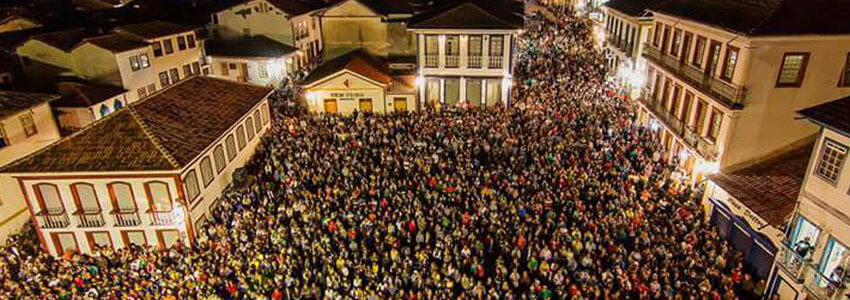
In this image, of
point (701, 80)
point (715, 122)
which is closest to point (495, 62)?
point (701, 80)

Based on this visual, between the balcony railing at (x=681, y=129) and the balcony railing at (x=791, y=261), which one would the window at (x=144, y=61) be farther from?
the balcony railing at (x=791, y=261)

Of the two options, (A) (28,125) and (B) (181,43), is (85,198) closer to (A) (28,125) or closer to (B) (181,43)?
(A) (28,125)

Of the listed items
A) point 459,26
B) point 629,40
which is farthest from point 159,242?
point 629,40

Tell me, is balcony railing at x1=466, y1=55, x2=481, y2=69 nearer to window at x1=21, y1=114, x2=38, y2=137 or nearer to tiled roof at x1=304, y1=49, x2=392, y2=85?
tiled roof at x1=304, y1=49, x2=392, y2=85

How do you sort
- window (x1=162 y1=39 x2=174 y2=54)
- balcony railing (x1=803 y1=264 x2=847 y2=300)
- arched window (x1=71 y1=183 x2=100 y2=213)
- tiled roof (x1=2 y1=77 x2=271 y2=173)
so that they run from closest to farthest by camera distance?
balcony railing (x1=803 y1=264 x2=847 y2=300) < tiled roof (x1=2 y1=77 x2=271 y2=173) < arched window (x1=71 y1=183 x2=100 y2=213) < window (x1=162 y1=39 x2=174 y2=54)

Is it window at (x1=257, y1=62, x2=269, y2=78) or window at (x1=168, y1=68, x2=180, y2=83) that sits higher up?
window at (x1=168, y1=68, x2=180, y2=83)

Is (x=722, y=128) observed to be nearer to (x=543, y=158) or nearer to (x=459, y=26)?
(x=543, y=158)

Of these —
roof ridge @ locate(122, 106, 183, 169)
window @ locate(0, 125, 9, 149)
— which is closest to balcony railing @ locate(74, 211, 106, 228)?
roof ridge @ locate(122, 106, 183, 169)
